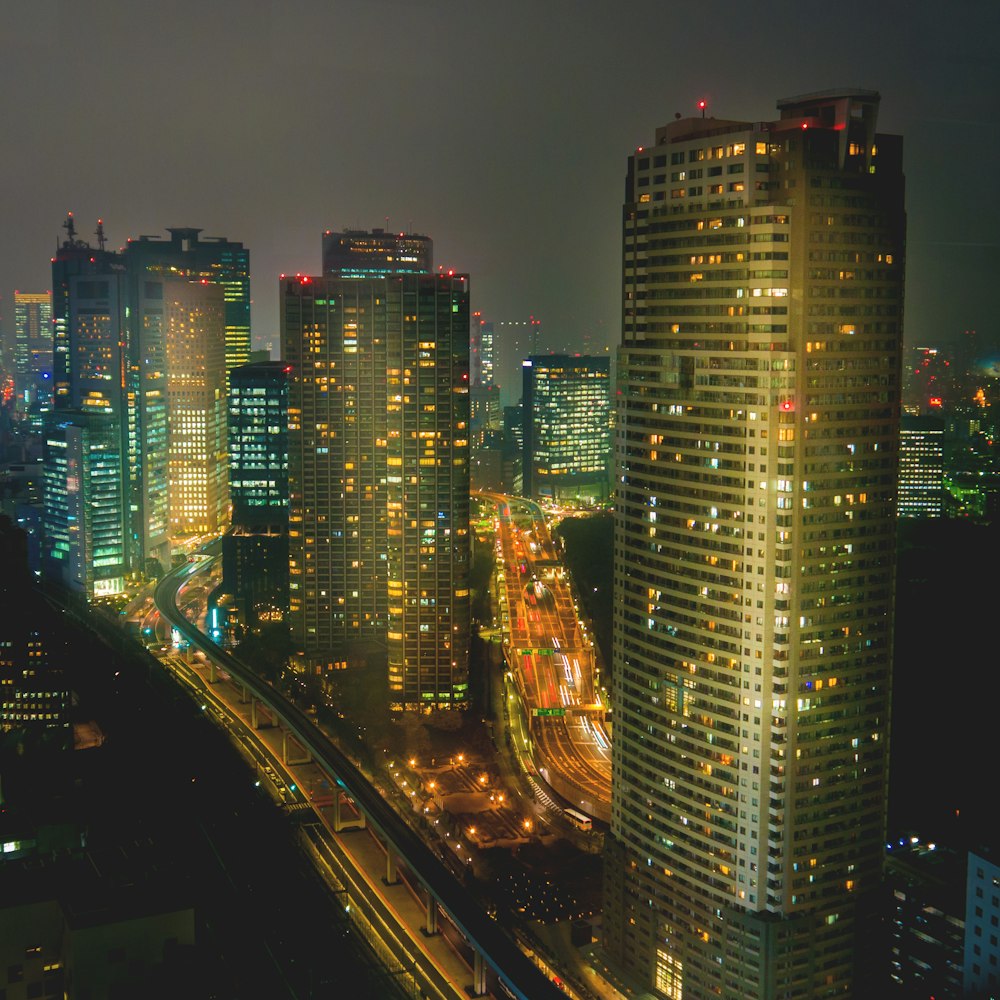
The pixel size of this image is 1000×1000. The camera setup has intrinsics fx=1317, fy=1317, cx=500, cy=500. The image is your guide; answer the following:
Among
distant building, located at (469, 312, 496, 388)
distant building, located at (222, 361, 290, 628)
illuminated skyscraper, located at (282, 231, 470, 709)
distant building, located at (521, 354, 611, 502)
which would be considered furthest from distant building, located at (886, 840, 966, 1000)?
distant building, located at (521, 354, 611, 502)

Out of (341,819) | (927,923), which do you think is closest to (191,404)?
(341,819)

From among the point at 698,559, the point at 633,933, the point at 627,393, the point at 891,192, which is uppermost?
the point at 891,192

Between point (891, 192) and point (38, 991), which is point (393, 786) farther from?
point (891, 192)

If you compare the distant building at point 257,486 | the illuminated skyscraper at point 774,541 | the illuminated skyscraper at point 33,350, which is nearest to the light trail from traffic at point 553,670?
the illuminated skyscraper at point 774,541

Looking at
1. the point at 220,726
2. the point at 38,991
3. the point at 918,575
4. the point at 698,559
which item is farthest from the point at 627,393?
the point at 220,726

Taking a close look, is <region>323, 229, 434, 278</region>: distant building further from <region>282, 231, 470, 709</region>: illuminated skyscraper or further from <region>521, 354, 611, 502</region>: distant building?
<region>282, 231, 470, 709</region>: illuminated skyscraper

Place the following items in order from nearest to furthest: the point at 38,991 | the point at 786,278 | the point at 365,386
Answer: the point at 38,991 < the point at 786,278 < the point at 365,386

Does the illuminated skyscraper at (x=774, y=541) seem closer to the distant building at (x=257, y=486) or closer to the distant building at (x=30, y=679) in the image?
the distant building at (x=30, y=679)
